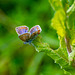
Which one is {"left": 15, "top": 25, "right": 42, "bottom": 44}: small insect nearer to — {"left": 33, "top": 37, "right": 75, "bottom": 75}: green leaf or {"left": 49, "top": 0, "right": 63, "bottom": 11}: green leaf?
{"left": 33, "top": 37, "right": 75, "bottom": 75}: green leaf

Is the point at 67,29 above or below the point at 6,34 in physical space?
above

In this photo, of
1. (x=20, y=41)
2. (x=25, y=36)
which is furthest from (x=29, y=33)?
(x=20, y=41)

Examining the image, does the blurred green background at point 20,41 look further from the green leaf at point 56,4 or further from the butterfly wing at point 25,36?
the green leaf at point 56,4

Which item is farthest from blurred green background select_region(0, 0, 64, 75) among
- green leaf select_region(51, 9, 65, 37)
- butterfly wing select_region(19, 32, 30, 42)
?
green leaf select_region(51, 9, 65, 37)

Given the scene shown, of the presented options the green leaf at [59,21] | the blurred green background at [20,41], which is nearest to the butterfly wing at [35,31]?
the green leaf at [59,21]

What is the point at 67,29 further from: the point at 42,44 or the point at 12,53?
the point at 12,53

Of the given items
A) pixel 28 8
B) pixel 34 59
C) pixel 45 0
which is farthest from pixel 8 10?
pixel 34 59

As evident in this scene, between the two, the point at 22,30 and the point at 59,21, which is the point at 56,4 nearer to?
the point at 59,21
